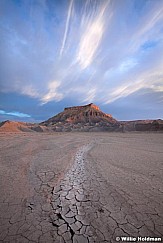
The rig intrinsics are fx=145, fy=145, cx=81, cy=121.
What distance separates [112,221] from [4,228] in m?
1.83

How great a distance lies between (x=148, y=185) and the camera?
3977 millimetres

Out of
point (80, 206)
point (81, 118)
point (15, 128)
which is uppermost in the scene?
point (81, 118)

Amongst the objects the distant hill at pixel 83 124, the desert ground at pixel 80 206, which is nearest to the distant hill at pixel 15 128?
the distant hill at pixel 83 124

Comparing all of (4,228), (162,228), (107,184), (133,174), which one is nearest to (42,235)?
(4,228)

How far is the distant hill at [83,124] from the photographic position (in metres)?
61.2

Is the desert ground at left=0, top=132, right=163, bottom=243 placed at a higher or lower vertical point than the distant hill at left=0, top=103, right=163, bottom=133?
lower

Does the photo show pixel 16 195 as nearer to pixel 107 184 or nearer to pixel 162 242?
pixel 107 184

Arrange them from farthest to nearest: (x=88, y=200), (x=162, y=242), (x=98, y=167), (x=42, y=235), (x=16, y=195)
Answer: (x=98, y=167) → (x=16, y=195) → (x=88, y=200) → (x=42, y=235) → (x=162, y=242)

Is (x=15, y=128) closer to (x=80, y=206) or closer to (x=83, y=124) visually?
(x=83, y=124)

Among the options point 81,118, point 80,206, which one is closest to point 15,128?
point 81,118

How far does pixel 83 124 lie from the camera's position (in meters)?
83.6

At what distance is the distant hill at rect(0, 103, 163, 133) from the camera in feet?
201

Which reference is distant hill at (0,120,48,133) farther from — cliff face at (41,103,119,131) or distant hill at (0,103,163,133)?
cliff face at (41,103,119,131)

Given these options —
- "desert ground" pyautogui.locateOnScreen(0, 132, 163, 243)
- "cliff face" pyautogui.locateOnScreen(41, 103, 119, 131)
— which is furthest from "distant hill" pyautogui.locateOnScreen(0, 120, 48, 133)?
"desert ground" pyautogui.locateOnScreen(0, 132, 163, 243)
